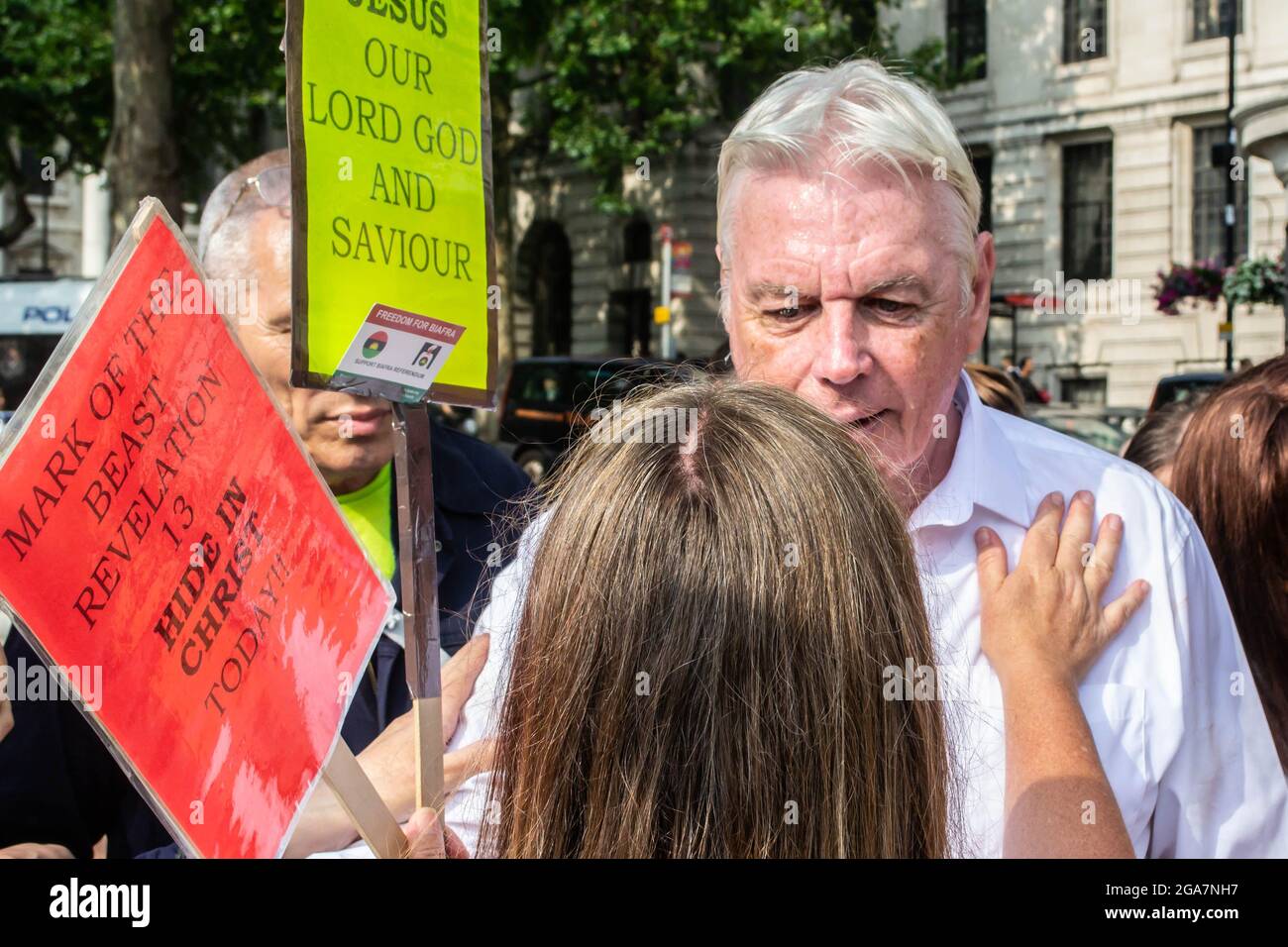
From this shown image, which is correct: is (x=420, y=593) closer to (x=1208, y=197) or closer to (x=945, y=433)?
(x=945, y=433)

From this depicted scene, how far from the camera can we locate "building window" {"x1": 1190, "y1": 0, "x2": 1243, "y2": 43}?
23594mm

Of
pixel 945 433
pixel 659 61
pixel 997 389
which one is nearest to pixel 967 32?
pixel 659 61

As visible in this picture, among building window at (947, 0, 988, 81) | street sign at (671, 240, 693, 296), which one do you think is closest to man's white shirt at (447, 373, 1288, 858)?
street sign at (671, 240, 693, 296)

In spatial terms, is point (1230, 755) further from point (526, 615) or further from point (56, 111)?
point (56, 111)

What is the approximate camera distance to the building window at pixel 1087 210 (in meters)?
26.2

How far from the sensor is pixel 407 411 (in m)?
1.62

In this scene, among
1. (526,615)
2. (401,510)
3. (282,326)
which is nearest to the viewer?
(526,615)

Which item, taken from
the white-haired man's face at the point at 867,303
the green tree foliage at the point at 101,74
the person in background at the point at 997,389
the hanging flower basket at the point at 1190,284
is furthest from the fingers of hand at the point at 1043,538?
the hanging flower basket at the point at 1190,284

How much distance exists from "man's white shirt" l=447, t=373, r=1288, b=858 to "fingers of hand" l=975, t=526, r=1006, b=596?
32 millimetres

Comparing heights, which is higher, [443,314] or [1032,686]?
[443,314]

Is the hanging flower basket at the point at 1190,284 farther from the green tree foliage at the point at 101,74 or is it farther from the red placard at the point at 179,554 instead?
the red placard at the point at 179,554

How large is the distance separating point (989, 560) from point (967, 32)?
2721cm
